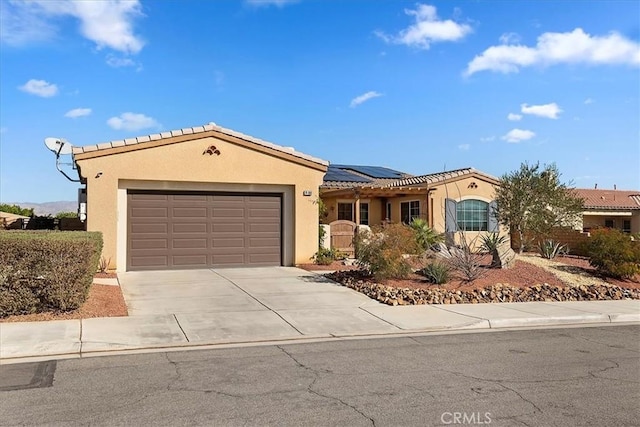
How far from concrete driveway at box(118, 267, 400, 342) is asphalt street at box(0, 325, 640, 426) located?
1209 mm

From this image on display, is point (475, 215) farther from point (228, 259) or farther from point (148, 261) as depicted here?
point (148, 261)

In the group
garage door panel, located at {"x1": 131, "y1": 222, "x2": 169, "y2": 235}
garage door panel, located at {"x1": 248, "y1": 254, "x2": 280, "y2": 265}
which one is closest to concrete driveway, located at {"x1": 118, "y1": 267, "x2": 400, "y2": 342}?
garage door panel, located at {"x1": 131, "y1": 222, "x2": 169, "y2": 235}

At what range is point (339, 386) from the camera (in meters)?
6.27

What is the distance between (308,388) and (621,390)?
135 inches

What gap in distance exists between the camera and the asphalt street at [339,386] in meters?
5.29

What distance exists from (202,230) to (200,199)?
95 centimetres

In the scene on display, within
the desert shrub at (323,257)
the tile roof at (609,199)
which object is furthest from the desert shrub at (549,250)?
the tile roof at (609,199)

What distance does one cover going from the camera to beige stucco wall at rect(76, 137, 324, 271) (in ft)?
53.1

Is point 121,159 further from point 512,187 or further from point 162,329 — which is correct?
point 512,187

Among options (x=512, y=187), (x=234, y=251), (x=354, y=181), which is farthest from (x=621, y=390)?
(x=354, y=181)

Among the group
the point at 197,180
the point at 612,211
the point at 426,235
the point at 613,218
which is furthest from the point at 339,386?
the point at 613,218

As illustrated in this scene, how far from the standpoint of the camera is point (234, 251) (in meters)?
17.9

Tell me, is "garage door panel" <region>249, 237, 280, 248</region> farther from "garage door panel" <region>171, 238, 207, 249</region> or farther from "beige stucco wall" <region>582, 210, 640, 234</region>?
"beige stucco wall" <region>582, 210, 640, 234</region>

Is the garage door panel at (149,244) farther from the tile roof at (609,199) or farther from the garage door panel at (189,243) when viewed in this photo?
the tile roof at (609,199)
